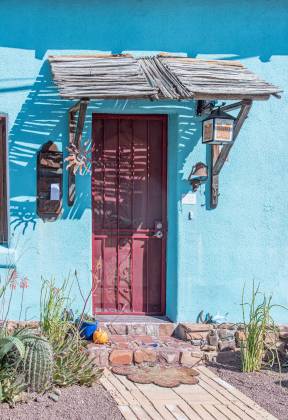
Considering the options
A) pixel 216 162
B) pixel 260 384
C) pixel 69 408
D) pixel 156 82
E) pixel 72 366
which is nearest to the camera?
pixel 69 408

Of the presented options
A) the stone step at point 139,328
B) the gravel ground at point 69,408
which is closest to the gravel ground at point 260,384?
the stone step at point 139,328

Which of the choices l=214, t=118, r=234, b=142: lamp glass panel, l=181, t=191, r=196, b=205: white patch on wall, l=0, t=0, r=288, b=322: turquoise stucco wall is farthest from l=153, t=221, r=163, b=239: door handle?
l=214, t=118, r=234, b=142: lamp glass panel

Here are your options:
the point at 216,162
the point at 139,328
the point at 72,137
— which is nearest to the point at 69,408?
the point at 139,328

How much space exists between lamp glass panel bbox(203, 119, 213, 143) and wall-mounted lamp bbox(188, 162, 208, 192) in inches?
17.9

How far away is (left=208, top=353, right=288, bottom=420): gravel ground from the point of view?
18.1ft

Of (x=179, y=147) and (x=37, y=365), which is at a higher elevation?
(x=179, y=147)

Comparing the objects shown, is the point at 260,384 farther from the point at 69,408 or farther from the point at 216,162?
the point at 216,162

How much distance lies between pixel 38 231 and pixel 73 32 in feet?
7.74

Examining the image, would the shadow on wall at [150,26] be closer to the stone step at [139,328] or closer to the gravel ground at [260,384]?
the stone step at [139,328]

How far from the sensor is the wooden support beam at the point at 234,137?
604cm

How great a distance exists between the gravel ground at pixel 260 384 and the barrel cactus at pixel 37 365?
1993 mm

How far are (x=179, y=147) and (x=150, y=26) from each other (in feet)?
4.81

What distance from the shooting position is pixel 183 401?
18.1 feet

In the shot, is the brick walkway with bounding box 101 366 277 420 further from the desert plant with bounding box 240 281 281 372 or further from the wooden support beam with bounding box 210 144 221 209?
the wooden support beam with bounding box 210 144 221 209
